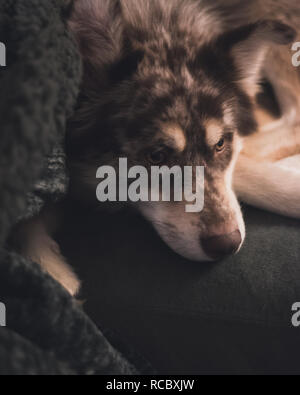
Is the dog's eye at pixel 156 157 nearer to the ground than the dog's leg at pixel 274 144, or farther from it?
nearer to the ground

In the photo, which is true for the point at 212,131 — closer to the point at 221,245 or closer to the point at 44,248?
the point at 221,245

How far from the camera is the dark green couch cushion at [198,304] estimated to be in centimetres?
93

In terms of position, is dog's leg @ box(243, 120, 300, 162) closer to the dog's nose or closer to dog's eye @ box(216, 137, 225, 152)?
dog's eye @ box(216, 137, 225, 152)

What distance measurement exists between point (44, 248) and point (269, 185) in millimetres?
655

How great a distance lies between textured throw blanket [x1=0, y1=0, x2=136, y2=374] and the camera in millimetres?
651

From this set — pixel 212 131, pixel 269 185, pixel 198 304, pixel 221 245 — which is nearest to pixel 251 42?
pixel 212 131

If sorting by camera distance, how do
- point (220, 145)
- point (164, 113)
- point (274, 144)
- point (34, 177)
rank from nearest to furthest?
point (34, 177), point (164, 113), point (220, 145), point (274, 144)

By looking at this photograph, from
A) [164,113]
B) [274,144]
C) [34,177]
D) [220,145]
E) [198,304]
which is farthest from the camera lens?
[274,144]

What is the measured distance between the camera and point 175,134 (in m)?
1.03

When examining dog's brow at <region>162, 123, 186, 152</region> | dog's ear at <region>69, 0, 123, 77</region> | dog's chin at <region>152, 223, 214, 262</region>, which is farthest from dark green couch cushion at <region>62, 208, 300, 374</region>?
dog's ear at <region>69, 0, 123, 77</region>

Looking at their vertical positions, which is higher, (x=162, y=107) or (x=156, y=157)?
(x=162, y=107)

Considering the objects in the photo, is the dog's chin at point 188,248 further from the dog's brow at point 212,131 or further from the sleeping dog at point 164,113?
the dog's brow at point 212,131

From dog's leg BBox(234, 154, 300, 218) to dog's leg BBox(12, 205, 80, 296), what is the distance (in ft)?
1.77

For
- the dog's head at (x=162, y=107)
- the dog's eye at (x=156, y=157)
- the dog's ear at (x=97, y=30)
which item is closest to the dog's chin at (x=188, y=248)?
the dog's head at (x=162, y=107)
